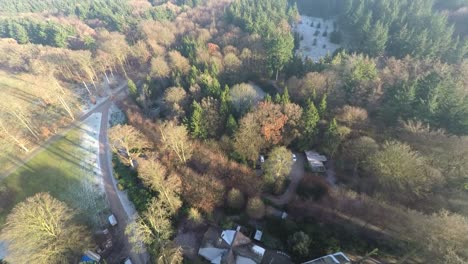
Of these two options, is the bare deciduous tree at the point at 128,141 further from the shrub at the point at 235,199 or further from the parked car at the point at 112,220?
the shrub at the point at 235,199

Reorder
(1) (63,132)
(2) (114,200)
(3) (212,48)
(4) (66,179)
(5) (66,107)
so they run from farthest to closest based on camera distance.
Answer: (3) (212,48)
(5) (66,107)
(1) (63,132)
(4) (66,179)
(2) (114,200)

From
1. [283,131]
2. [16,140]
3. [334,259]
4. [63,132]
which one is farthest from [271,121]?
[16,140]

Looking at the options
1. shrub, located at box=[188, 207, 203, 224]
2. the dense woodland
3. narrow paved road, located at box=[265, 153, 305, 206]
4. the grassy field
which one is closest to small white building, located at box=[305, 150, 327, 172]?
the dense woodland

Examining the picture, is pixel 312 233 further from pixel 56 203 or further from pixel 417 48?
pixel 417 48

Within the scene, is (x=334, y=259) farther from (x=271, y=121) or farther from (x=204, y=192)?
(x=271, y=121)

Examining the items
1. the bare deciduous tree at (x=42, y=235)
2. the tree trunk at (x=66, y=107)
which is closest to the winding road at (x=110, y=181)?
the tree trunk at (x=66, y=107)

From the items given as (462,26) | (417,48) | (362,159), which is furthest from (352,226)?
(462,26)

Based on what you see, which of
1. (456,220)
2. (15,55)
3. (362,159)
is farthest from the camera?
(15,55)
